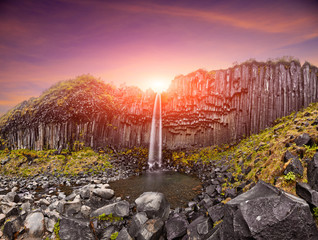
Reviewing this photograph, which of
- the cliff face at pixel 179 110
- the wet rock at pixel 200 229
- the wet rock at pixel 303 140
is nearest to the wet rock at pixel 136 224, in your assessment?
the wet rock at pixel 200 229

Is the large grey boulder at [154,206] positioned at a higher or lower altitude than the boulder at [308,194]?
lower

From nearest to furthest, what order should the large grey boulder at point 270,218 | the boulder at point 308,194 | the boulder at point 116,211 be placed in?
1. the large grey boulder at point 270,218
2. the boulder at point 308,194
3. the boulder at point 116,211

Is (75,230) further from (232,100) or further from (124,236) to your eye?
(232,100)

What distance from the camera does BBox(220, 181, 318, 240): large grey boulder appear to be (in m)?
4.17

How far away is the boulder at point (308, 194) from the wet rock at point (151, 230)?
6085mm

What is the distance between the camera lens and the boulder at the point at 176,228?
24.5ft

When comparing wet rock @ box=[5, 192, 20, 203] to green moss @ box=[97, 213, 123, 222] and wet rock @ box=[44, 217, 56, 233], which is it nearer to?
wet rock @ box=[44, 217, 56, 233]

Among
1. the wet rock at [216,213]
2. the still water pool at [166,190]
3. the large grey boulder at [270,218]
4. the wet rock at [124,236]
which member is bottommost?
the still water pool at [166,190]

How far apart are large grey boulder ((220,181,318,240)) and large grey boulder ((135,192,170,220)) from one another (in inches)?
191

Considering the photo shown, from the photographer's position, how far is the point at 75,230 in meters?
7.80

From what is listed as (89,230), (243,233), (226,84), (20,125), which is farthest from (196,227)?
(20,125)

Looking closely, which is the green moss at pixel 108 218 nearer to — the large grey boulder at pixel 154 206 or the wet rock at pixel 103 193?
the large grey boulder at pixel 154 206

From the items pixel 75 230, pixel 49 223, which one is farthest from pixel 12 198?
pixel 75 230

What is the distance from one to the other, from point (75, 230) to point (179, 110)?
2632cm
